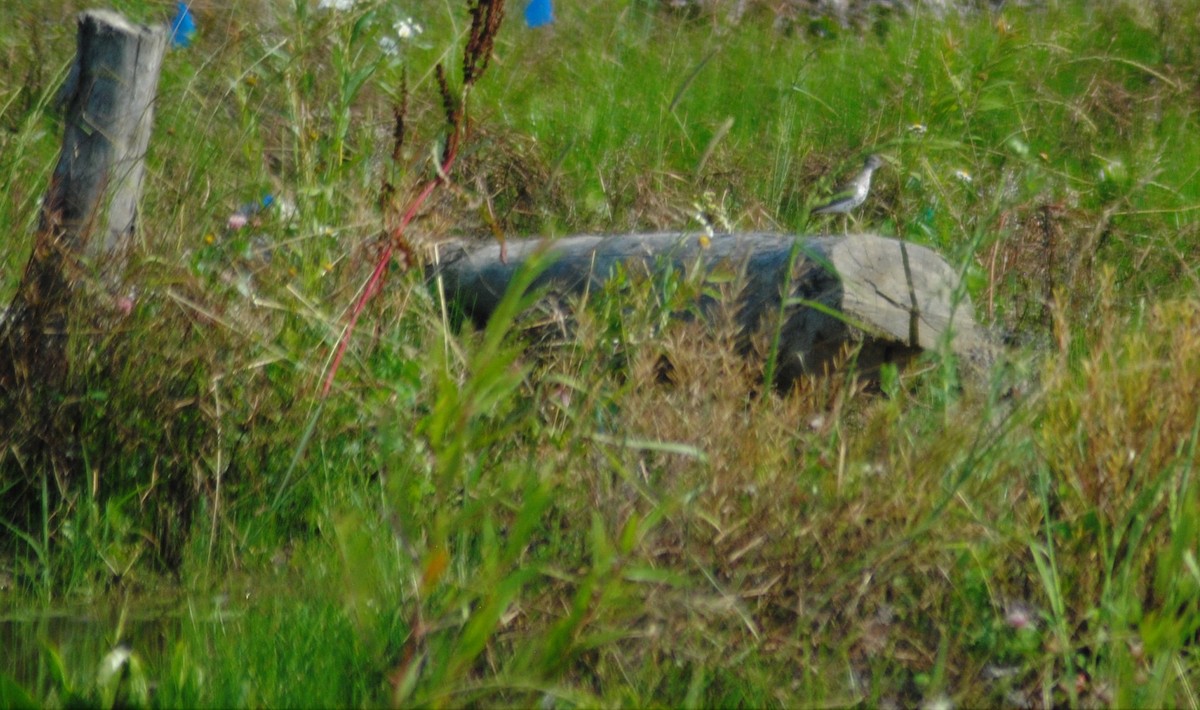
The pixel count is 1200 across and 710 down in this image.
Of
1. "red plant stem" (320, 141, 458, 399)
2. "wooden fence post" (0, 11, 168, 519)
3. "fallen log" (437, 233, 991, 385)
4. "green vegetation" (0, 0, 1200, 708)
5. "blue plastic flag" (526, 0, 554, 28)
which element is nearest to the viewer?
"green vegetation" (0, 0, 1200, 708)

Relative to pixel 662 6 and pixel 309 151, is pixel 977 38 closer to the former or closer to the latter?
pixel 662 6

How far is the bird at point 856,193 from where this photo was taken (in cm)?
520

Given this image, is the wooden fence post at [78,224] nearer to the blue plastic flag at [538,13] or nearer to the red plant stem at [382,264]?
the red plant stem at [382,264]

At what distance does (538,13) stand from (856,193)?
2739 millimetres

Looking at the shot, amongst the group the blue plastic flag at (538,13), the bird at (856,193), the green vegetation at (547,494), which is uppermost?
the blue plastic flag at (538,13)

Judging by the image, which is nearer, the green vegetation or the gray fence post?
the green vegetation

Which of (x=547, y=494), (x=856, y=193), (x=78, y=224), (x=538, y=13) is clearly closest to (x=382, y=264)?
(x=78, y=224)

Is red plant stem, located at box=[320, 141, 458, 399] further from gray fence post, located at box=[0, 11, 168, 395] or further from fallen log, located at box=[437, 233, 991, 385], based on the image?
fallen log, located at box=[437, 233, 991, 385]

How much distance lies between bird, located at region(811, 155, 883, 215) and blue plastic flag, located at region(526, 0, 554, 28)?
2249mm

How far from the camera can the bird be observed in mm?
5203

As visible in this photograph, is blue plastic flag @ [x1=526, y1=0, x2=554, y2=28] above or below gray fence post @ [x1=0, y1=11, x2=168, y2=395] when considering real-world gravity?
above

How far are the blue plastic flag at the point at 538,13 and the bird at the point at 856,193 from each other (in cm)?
225

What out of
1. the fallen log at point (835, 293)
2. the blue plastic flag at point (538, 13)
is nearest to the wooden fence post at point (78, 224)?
the fallen log at point (835, 293)

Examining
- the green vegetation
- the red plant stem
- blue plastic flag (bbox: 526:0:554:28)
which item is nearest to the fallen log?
the green vegetation
